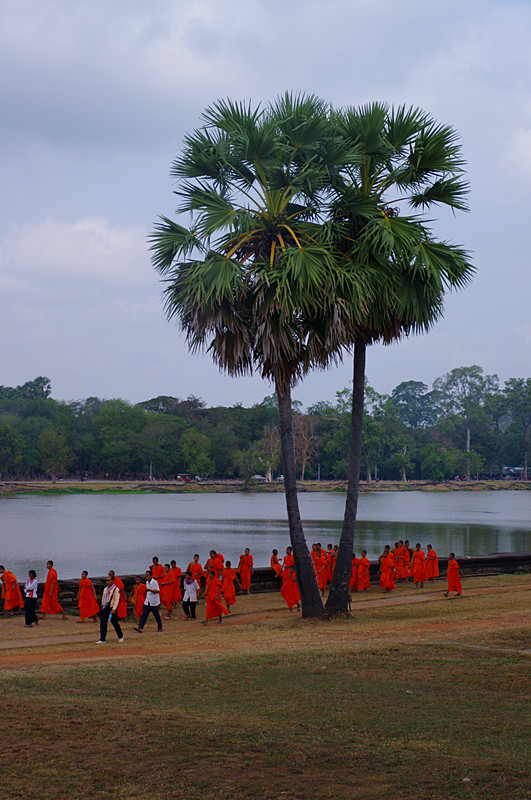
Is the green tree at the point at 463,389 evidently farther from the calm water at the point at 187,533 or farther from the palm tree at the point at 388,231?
the palm tree at the point at 388,231

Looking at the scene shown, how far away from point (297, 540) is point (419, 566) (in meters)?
7.06

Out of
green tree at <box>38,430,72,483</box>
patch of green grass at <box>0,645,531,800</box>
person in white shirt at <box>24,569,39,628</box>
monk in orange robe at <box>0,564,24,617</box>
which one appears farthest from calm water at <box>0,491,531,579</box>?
green tree at <box>38,430,72,483</box>

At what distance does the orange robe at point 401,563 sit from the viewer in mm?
22453

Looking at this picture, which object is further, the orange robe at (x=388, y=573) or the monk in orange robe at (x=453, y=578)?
the orange robe at (x=388, y=573)

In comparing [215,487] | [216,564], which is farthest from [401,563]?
[215,487]

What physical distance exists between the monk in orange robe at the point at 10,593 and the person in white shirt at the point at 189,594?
373 centimetres

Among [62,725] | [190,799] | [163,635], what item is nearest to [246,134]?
[163,635]

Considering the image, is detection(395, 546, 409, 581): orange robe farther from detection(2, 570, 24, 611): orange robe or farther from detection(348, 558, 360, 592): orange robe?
detection(2, 570, 24, 611): orange robe

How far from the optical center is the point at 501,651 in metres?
10.5

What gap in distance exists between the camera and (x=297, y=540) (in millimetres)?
16422

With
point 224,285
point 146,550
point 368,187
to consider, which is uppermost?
point 368,187

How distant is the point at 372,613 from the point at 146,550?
68.5ft

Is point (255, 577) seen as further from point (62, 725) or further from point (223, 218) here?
point (62, 725)

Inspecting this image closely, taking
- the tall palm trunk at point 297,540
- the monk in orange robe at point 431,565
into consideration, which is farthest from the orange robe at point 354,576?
the tall palm trunk at point 297,540
